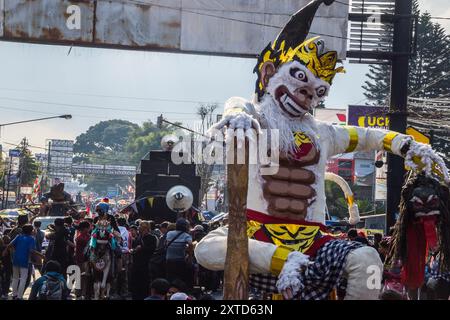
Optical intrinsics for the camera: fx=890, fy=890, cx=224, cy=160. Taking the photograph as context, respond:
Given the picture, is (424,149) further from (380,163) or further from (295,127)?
(380,163)

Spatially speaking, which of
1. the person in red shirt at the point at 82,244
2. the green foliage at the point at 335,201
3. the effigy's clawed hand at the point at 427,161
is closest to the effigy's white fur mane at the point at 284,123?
the effigy's clawed hand at the point at 427,161

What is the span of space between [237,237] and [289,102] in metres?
1.47

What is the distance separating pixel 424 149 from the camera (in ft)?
23.9

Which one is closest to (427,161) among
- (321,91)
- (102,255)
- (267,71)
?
(321,91)

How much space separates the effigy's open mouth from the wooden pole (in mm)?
1275

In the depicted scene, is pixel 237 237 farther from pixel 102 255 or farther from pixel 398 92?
pixel 398 92

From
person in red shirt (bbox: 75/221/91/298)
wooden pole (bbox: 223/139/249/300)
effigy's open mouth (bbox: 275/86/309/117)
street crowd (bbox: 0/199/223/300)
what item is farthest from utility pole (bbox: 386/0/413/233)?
wooden pole (bbox: 223/139/249/300)

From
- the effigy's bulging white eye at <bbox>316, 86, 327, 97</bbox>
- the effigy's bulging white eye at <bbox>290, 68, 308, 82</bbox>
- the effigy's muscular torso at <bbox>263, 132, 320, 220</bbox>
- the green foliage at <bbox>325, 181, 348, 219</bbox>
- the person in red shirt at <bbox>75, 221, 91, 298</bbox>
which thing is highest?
the effigy's bulging white eye at <bbox>290, 68, 308, 82</bbox>

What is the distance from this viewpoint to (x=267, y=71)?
7.41 m

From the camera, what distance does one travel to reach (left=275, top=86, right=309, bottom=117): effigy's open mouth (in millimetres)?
7188

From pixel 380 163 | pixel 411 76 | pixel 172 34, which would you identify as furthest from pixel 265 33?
pixel 411 76

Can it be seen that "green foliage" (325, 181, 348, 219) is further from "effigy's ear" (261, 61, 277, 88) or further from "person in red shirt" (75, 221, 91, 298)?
"effigy's ear" (261, 61, 277, 88)

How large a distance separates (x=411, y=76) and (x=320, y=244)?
39871mm

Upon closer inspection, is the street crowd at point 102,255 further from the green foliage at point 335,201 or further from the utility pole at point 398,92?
the green foliage at point 335,201
